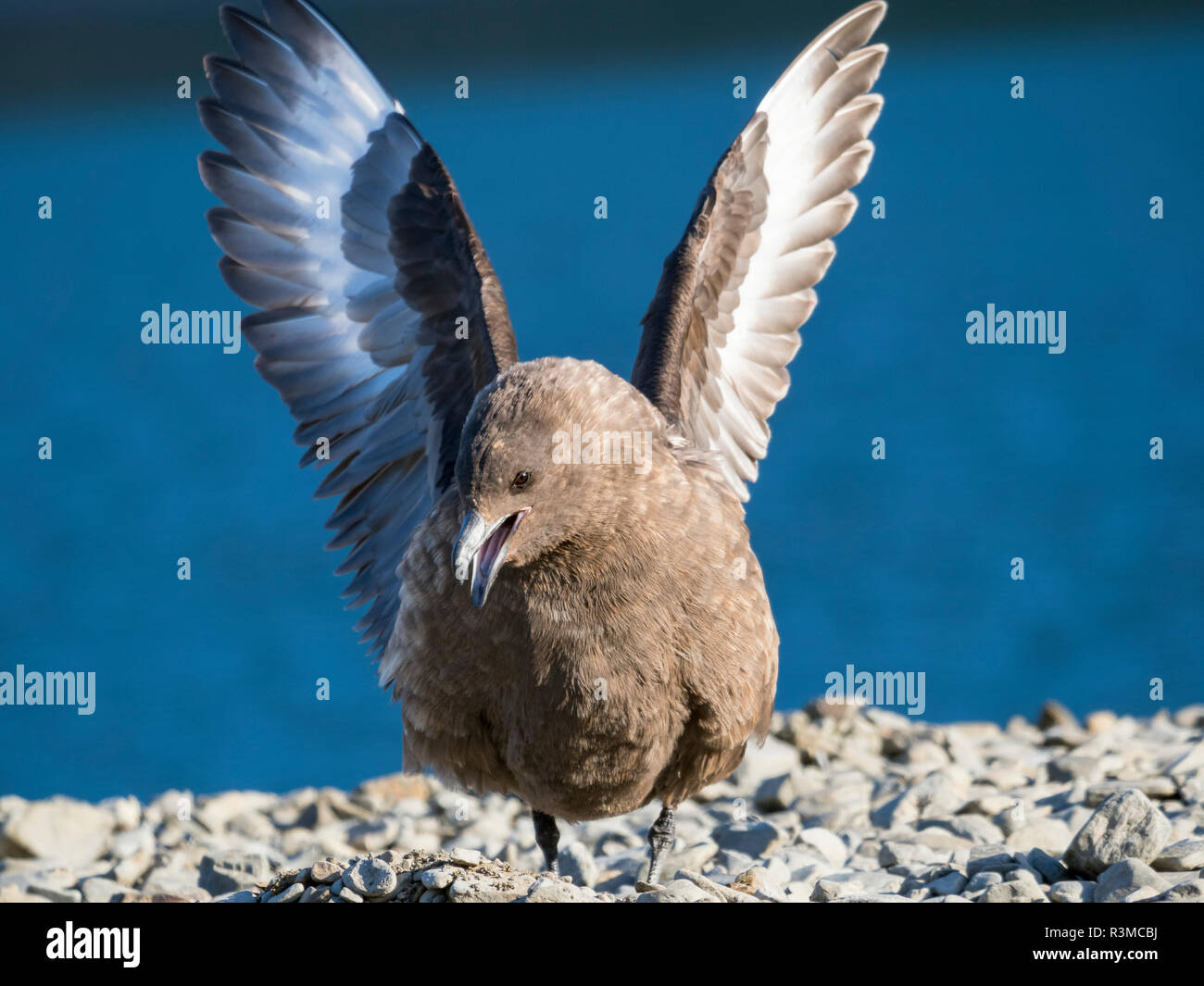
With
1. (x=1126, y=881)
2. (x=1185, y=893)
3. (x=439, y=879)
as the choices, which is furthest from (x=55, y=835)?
(x=1185, y=893)

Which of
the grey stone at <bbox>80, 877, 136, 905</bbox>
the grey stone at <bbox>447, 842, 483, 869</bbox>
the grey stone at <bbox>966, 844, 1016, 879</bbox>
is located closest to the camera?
the grey stone at <bbox>447, 842, 483, 869</bbox>

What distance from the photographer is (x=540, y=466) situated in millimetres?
3289

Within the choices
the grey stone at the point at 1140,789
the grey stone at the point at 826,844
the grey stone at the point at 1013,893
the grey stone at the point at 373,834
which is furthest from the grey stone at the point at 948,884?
the grey stone at the point at 373,834

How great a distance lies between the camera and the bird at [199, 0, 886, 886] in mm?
3500

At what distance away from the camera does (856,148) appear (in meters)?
5.12

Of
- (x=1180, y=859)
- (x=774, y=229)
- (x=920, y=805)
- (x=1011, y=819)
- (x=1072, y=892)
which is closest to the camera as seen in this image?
(x=1072, y=892)

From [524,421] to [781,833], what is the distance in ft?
6.70

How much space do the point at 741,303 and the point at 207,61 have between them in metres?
2.03

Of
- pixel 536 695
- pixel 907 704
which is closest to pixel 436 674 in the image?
pixel 536 695

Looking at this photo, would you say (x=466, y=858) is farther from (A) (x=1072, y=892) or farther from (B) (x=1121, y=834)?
(B) (x=1121, y=834)

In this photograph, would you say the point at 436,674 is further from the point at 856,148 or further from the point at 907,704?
the point at 907,704

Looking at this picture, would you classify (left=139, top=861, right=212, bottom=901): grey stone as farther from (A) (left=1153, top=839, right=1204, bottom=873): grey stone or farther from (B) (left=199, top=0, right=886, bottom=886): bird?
(A) (left=1153, top=839, right=1204, bottom=873): grey stone

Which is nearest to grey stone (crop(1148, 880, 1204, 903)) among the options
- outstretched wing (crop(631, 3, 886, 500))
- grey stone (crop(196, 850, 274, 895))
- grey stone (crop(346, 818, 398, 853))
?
outstretched wing (crop(631, 3, 886, 500))

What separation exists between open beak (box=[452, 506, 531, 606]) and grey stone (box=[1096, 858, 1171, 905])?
1585mm
